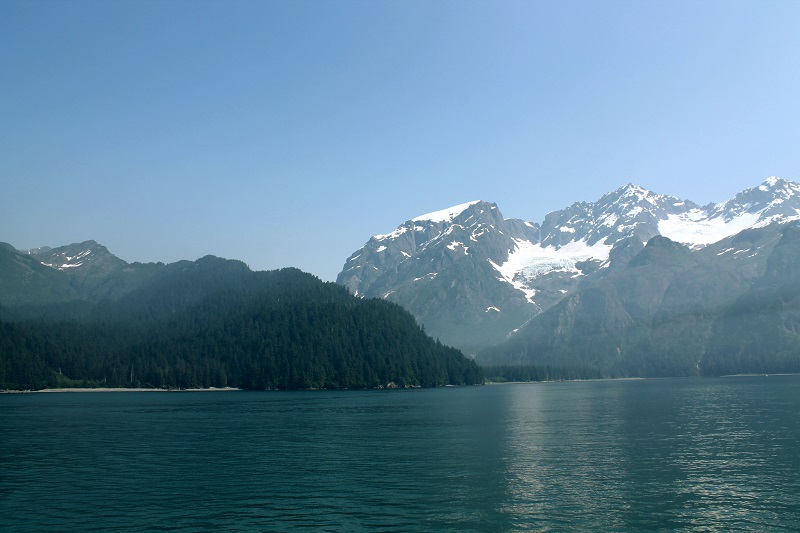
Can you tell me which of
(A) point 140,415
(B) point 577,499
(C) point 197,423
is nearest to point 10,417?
(A) point 140,415

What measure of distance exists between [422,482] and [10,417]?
119m

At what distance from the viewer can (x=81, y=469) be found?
7988 cm

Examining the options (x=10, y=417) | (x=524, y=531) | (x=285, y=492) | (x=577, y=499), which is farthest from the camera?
(x=10, y=417)

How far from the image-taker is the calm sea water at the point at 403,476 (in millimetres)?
55469

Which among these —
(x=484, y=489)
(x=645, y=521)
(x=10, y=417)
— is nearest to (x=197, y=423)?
(x=10, y=417)

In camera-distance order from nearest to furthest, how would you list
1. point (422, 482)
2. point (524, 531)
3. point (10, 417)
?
point (524, 531), point (422, 482), point (10, 417)

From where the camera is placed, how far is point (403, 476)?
74750mm

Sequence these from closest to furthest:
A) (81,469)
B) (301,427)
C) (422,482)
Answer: (422,482), (81,469), (301,427)

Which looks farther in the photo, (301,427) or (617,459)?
(301,427)

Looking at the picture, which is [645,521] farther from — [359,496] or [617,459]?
[617,459]

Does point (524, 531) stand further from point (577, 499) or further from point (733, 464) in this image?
point (733, 464)

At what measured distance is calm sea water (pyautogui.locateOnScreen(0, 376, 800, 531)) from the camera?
182 ft

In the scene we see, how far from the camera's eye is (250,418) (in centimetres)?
15262

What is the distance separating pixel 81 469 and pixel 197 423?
58.4m
